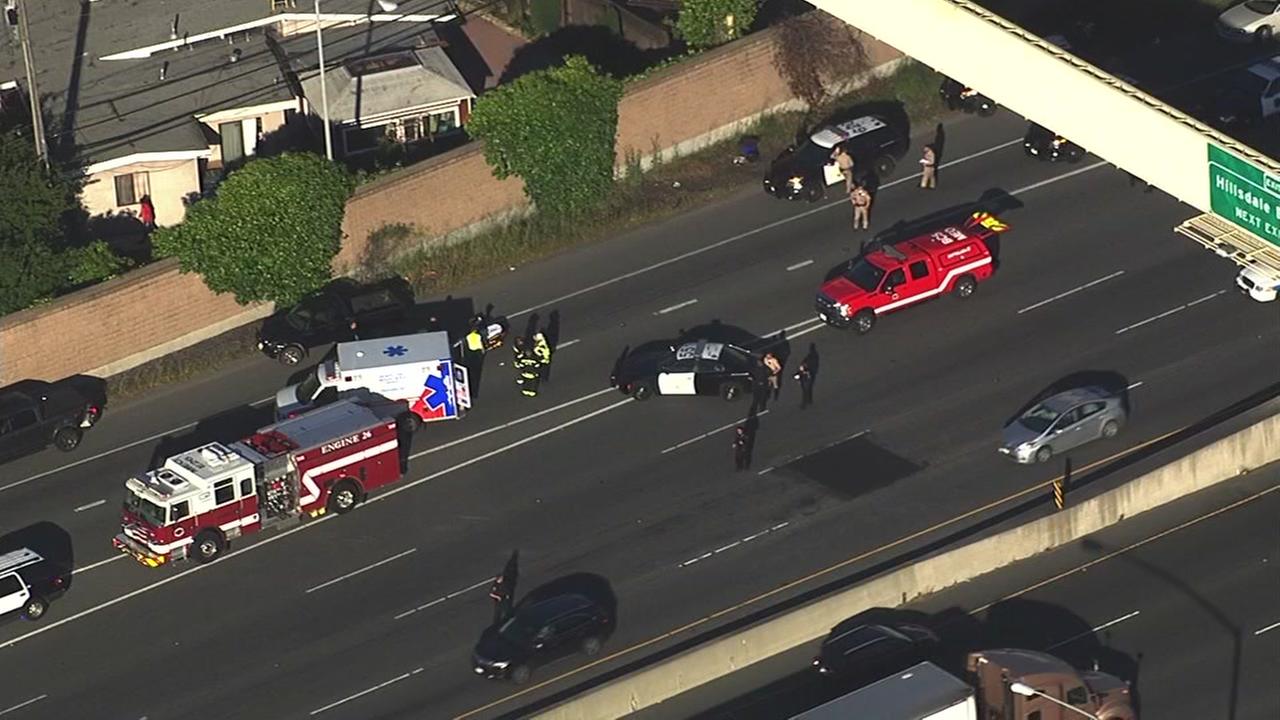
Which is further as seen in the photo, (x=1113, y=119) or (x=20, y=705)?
(x=1113, y=119)

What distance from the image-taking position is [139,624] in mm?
65438

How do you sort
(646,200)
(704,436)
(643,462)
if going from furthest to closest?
(646,200) < (704,436) < (643,462)

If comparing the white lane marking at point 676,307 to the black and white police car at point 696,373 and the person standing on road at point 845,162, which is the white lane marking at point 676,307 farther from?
the person standing on road at point 845,162

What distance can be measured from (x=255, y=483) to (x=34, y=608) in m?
6.59

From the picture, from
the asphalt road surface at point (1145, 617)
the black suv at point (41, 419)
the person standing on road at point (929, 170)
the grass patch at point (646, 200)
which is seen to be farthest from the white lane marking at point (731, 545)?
the black suv at point (41, 419)

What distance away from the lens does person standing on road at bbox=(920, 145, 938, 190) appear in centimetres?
8069

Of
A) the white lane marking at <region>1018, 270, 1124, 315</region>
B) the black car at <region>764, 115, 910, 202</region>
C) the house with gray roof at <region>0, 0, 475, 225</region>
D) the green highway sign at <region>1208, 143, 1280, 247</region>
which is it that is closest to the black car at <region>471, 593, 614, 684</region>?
the white lane marking at <region>1018, 270, 1124, 315</region>

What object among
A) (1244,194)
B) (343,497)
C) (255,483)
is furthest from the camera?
(343,497)

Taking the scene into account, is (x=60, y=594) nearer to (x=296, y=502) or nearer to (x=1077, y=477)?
(x=296, y=502)

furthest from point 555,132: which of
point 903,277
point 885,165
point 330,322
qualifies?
point 903,277

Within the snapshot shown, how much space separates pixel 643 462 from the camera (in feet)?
229

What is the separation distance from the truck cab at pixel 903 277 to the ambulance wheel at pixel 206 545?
764 inches

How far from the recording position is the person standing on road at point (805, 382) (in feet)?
236

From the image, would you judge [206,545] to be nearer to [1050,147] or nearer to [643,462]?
[643,462]
